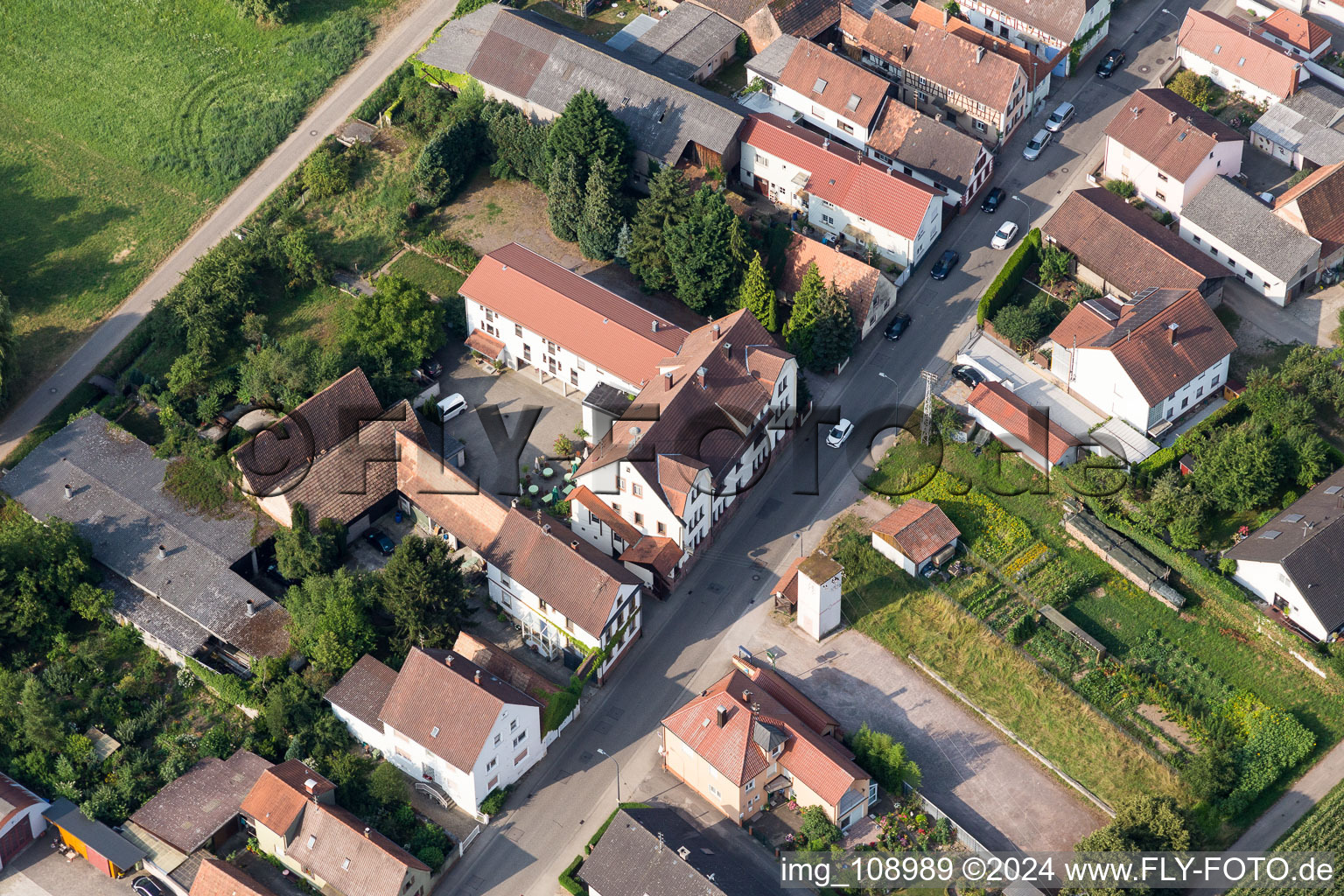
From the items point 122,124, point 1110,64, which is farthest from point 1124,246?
point 122,124

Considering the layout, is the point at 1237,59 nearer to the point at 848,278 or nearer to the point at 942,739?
the point at 848,278

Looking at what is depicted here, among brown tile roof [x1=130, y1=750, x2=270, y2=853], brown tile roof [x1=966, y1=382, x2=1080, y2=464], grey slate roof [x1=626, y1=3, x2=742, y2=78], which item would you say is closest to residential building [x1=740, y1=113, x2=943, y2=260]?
grey slate roof [x1=626, y1=3, x2=742, y2=78]

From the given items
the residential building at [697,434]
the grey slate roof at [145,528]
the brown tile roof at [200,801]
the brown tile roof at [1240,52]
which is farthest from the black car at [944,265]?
the brown tile roof at [200,801]

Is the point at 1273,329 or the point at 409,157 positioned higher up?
the point at 1273,329

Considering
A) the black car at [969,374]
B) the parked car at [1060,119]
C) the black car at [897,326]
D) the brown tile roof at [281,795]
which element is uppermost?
the parked car at [1060,119]

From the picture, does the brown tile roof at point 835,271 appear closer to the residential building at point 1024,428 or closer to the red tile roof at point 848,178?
the red tile roof at point 848,178

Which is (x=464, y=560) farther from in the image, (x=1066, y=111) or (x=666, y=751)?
(x=1066, y=111)

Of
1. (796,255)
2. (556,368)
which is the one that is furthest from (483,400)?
(796,255)
